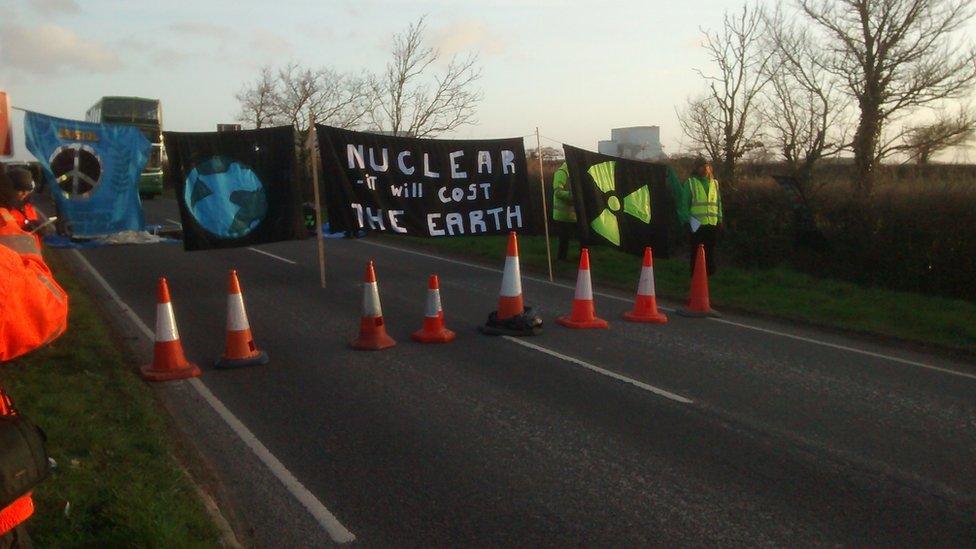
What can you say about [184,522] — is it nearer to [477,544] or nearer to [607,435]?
[477,544]

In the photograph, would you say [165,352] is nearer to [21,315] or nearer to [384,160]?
[384,160]

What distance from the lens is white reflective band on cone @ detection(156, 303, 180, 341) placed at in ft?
26.0

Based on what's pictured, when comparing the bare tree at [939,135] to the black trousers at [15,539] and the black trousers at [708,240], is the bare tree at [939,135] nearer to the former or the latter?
the black trousers at [708,240]

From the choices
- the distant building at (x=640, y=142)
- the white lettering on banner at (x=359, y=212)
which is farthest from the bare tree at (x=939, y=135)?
the distant building at (x=640, y=142)

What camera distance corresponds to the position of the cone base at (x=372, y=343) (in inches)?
364

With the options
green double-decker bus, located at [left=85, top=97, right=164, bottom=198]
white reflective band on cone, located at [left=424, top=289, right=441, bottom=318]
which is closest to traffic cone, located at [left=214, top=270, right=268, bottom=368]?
white reflective band on cone, located at [left=424, top=289, right=441, bottom=318]

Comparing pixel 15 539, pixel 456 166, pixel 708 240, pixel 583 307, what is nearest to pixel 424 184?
pixel 456 166

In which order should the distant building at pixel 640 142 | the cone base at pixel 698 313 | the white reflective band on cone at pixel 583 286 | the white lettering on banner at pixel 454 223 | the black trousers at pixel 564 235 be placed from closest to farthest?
1. the white reflective band on cone at pixel 583 286
2. the cone base at pixel 698 313
3. the white lettering on banner at pixel 454 223
4. the black trousers at pixel 564 235
5. the distant building at pixel 640 142

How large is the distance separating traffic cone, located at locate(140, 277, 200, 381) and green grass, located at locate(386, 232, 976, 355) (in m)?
7.59

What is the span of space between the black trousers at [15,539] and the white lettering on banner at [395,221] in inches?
401

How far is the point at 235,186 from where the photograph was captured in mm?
12172

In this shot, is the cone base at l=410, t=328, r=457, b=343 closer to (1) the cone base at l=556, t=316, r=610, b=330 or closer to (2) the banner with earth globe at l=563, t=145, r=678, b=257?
(1) the cone base at l=556, t=316, r=610, b=330

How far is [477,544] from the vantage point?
4.65 metres

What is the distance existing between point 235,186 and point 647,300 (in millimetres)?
5651
